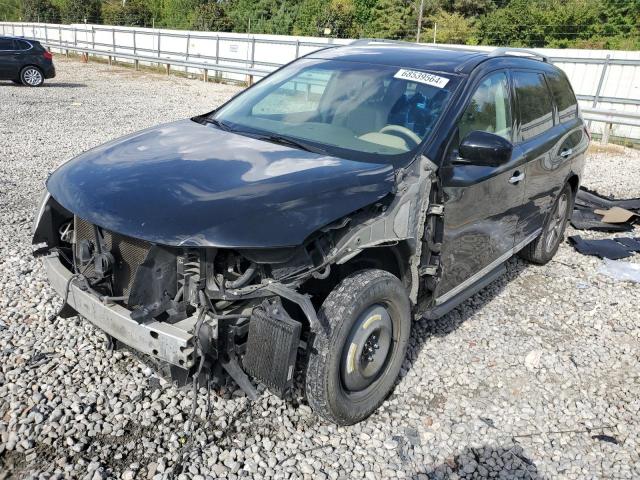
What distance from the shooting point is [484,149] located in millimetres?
3203

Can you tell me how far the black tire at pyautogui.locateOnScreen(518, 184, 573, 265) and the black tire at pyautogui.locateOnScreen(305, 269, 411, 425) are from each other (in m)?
2.72

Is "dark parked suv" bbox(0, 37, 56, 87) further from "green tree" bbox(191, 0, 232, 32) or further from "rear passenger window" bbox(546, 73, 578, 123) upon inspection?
"green tree" bbox(191, 0, 232, 32)

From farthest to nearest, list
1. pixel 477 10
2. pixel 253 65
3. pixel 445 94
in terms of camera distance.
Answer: pixel 477 10 < pixel 253 65 < pixel 445 94

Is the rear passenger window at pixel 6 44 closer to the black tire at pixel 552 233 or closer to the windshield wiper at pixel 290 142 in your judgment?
the windshield wiper at pixel 290 142

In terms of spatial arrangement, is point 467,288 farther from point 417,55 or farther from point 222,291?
point 222,291

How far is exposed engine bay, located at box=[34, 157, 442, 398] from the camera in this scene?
2.49 metres

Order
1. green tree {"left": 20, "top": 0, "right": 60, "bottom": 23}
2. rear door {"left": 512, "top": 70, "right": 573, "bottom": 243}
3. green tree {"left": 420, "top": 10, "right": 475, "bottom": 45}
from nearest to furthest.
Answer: rear door {"left": 512, "top": 70, "right": 573, "bottom": 243} < green tree {"left": 420, "top": 10, "right": 475, "bottom": 45} < green tree {"left": 20, "top": 0, "right": 60, "bottom": 23}

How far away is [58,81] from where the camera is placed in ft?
63.3

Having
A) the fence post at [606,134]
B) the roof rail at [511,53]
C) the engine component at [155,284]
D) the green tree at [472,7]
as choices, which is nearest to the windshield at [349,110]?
the roof rail at [511,53]

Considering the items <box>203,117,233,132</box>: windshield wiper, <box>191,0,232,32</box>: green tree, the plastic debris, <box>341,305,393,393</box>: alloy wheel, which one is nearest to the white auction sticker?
<box>203,117,233,132</box>: windshield wiper

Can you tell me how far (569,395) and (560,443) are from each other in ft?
1.81

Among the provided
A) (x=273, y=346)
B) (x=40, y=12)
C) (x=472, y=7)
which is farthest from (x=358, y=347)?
(x=40, y=12)

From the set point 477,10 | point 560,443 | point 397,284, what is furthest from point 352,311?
point 477,10

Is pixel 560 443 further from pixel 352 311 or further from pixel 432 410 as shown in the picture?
pixel 352 311
